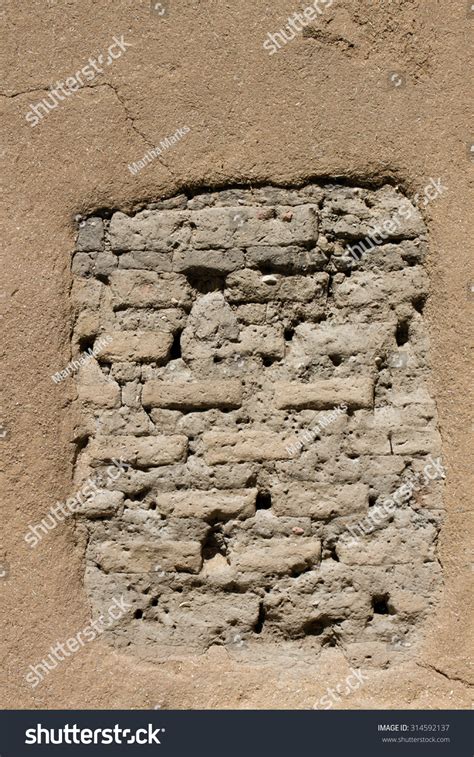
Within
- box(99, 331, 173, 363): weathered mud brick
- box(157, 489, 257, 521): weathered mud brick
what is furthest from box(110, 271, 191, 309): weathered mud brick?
box(157, 489, 257, 521): weathered mud brick

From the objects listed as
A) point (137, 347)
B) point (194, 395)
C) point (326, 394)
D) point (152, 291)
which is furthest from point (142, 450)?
point (326, 394)

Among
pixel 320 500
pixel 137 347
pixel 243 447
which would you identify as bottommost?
pixel 320 500

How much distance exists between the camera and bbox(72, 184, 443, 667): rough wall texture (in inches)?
112

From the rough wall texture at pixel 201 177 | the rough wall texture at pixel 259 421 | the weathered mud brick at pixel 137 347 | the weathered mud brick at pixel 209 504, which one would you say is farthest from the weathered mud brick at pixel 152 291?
the weathered mud brick at pixel 209 504

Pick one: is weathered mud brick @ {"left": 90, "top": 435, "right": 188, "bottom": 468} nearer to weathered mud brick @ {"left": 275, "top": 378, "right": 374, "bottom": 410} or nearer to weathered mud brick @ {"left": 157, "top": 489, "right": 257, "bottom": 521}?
weathered mud brick @ {"left": 157, "top": 489, "right": 257, "bottom": 521}

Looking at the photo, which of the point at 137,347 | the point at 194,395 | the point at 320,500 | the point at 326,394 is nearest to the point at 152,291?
the point at 137,347

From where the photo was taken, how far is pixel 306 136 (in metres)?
2.89

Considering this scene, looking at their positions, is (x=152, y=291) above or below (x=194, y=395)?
above

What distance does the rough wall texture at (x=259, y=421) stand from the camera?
2.84 m

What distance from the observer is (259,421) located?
9.45ft

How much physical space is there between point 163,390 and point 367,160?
1124 mm

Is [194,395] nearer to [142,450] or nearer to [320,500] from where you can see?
[142,450]

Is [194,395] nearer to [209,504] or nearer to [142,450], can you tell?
[142,450]
